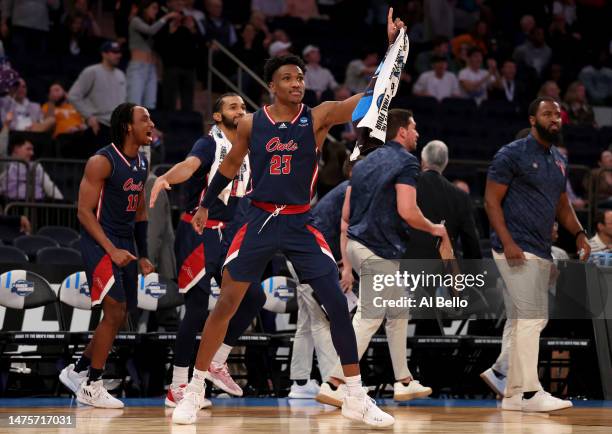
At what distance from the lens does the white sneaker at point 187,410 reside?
7145 millimetres

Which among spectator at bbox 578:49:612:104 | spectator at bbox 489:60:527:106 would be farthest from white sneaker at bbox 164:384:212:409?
spectator at bbox 578:49:612:104

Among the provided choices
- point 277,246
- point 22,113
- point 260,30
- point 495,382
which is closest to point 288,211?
point 277,246

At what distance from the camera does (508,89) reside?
18719 millimetres

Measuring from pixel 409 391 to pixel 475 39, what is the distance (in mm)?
11521

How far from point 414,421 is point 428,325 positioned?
12.0 ft

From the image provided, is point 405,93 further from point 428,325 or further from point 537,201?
point 537,201

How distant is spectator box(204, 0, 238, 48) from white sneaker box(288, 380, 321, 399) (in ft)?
25.1

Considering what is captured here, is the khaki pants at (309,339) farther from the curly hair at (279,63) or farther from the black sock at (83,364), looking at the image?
the curly hair at (279,63)

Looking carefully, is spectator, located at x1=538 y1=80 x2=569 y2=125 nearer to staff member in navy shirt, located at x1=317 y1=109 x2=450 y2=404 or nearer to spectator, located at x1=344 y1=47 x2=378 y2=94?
spectator, located at x1=344 y1=47 x2=378 y2=94

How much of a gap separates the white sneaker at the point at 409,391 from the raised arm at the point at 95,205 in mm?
2128

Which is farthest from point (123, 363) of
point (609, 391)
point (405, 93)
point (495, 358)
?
point (405, 93)

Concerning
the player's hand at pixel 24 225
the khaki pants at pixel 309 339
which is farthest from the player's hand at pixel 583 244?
the player's hand at pixel 24 225

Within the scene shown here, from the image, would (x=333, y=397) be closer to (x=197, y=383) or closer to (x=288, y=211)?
(x=197, y=383)

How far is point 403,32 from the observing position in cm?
701
